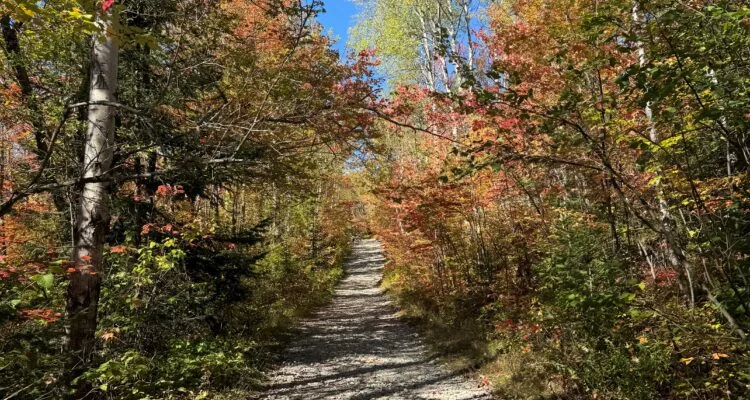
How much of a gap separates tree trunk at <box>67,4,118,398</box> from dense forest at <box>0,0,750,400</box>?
2 centimetres

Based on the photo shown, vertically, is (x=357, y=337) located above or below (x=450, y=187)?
below

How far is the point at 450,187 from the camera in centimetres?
938

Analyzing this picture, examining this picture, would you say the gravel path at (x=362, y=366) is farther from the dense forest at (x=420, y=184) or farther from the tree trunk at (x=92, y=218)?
the tree trunk at (x=92, y=218)

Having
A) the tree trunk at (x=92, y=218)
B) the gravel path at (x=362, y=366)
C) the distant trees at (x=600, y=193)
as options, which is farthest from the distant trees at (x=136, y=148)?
the distant trees at (x=600, y=193)

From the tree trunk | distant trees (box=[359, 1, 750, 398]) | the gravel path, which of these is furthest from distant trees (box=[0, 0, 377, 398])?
distant trees (box=[359, 1, 750, 398])

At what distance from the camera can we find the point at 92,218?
13.2ft

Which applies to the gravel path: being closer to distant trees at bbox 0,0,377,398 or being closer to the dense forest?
the dense forest

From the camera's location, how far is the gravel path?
6.66 meters

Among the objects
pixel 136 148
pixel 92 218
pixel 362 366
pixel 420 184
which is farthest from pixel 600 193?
pixel 92 218

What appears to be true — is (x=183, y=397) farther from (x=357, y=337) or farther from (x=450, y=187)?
(x=450, y=187)

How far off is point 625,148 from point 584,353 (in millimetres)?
2461

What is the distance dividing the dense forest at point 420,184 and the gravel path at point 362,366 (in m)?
0.55

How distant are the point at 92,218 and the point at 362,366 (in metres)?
5.57

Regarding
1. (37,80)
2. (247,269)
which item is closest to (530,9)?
(247,269)
